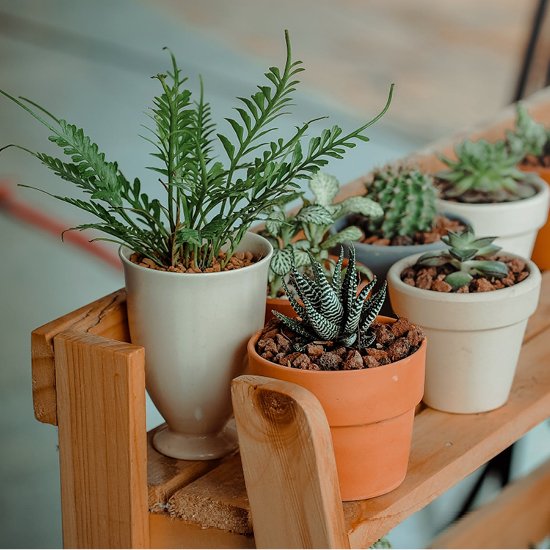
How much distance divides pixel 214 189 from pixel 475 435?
41cm

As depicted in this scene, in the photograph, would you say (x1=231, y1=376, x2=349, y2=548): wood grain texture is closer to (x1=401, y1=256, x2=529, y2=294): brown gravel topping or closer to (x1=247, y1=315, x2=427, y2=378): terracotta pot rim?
(x1=247, y1=315, x2=427, y2=378): terracotta pot rim

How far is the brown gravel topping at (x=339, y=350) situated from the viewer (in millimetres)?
879

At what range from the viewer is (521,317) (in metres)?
1.08

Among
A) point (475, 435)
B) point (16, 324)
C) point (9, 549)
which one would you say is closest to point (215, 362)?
point (475, 435)

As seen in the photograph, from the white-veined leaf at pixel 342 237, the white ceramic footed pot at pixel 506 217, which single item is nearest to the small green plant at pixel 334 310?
the white-veined leaf at pixel 342 237

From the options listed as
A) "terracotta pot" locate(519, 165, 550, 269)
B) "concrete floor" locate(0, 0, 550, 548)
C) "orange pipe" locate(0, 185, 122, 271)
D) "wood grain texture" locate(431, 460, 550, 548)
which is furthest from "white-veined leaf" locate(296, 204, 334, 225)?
"orange pipe" locate(0, 185, 122, 271)

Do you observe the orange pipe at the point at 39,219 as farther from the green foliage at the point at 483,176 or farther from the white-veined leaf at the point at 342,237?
the white-veined leaf at the point at 342,237

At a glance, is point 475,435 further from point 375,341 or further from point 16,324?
point 16,324

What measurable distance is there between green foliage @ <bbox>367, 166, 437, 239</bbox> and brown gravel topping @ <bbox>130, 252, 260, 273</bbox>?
1.07ft

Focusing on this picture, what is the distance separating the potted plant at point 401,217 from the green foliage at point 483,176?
0.13 metres

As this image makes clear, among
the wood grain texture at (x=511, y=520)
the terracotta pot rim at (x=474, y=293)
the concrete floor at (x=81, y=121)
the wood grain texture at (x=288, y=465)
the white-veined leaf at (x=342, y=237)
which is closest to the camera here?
the wood grain texture at (x=288, y=465)

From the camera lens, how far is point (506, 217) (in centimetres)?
136

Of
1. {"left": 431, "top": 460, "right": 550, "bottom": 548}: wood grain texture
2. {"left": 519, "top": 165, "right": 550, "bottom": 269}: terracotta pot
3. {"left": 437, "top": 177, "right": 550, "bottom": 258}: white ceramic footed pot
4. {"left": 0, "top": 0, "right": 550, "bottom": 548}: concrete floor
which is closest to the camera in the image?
{"left": 437, "top": 177, "right": 550, "bottom": 258}: white ceramic footed pot

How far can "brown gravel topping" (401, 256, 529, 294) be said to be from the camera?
1066 millimetres
